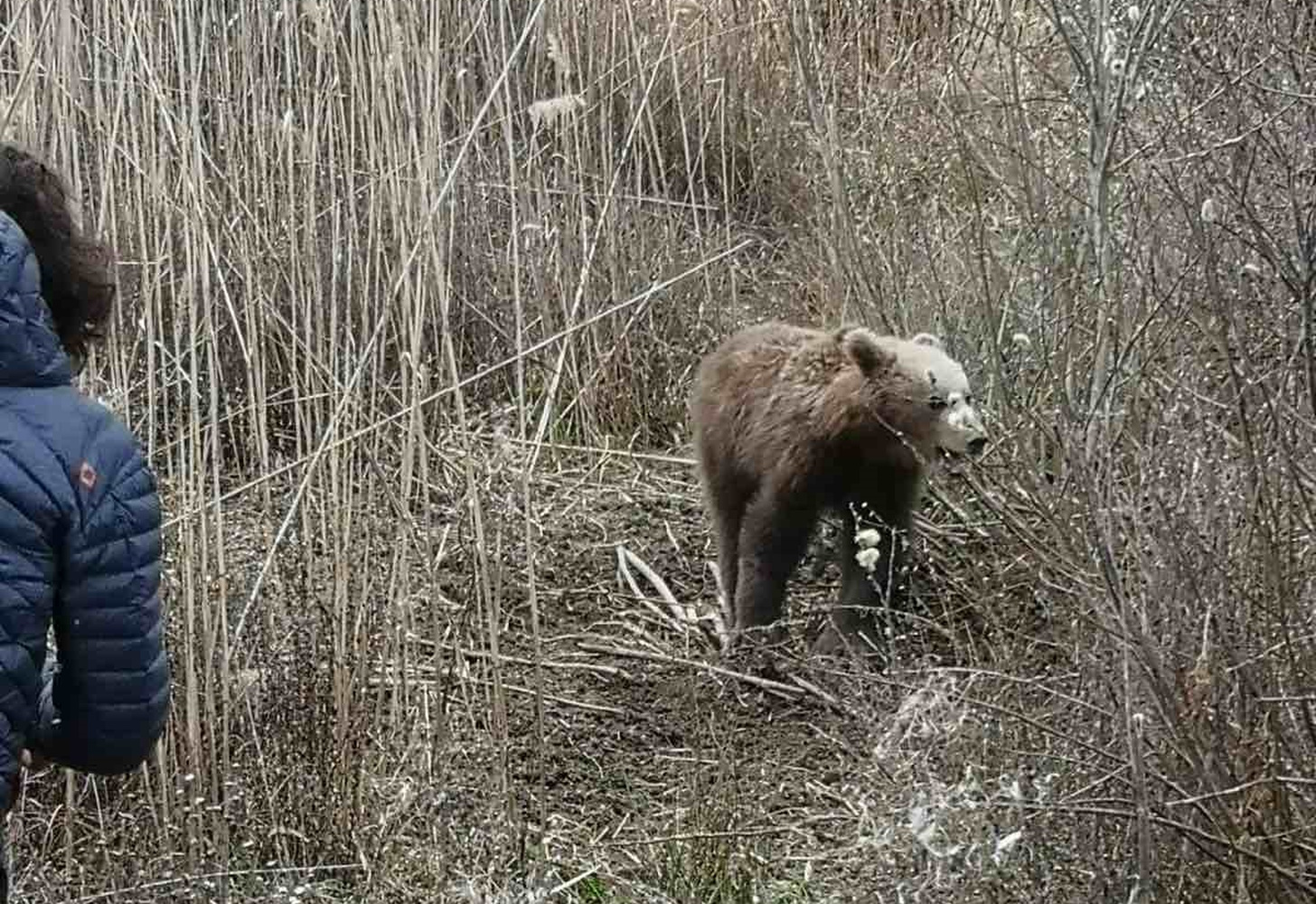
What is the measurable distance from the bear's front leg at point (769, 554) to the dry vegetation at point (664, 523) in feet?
0.78

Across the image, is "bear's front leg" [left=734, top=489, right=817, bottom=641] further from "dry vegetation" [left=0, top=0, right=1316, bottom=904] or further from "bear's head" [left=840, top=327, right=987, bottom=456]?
"bear's head" [left=840, top=327, right=987, bottom=456]

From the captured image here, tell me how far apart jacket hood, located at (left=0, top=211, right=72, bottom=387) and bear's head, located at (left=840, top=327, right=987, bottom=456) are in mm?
2614

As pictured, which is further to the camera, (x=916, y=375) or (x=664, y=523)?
(x=664, y=523)

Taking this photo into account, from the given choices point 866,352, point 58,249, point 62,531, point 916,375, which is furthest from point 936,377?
point 62,531

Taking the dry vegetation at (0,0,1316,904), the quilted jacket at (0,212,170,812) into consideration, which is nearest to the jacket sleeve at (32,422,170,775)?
the quilted jacket at (0,212,170,812)

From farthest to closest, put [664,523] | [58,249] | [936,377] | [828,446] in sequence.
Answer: [664,523], [828,446], [936,377], [58,249]

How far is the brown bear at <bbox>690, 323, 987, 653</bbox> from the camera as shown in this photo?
15.3 ft

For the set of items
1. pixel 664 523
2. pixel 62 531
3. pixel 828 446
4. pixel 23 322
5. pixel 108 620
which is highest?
pixel 23 322

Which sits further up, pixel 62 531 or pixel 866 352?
pixel 62 531

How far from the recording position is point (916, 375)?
4.66 m

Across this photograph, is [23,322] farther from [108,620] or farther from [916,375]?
[916,375]

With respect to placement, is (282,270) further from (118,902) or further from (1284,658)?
(1284,658)

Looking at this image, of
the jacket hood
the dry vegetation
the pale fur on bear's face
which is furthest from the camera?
the pale fur on bear's face

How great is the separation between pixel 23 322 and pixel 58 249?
0.23m
